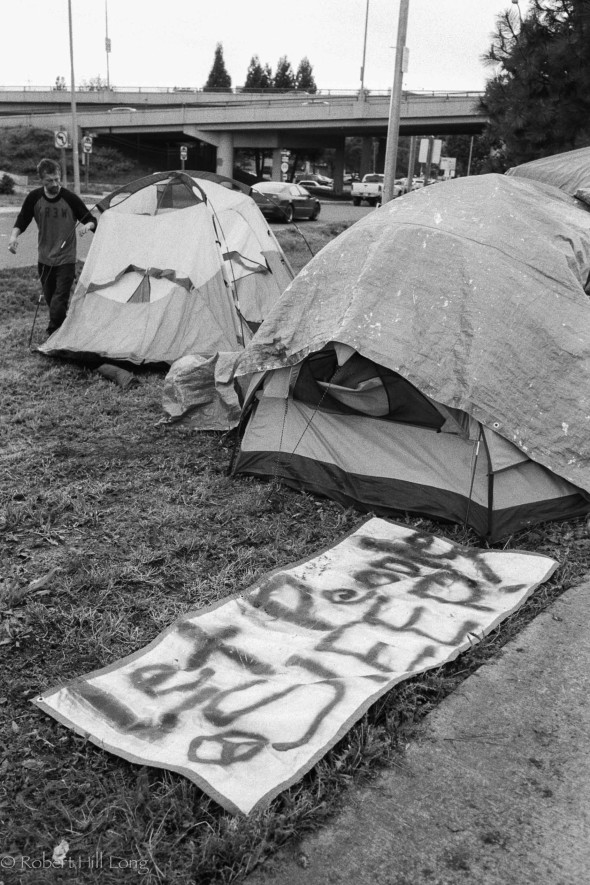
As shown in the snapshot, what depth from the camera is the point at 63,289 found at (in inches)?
328

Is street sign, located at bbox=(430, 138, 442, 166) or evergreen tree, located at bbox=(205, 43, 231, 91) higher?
evergreen tree, located at bbox=(205, 43, 231, 91)

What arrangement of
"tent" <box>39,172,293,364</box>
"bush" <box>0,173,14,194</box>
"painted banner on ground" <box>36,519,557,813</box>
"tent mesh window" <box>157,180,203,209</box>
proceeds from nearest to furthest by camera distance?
1. "painted banner on ground" <box>36,519,557,813</box>
2. "tent" <box>39,172,293,364</box>
3. "tent mesh window" <box>157,180,203,209</box>
4. "bush" <box>0,173,14,194</box>

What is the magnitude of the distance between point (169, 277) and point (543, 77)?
426 cm

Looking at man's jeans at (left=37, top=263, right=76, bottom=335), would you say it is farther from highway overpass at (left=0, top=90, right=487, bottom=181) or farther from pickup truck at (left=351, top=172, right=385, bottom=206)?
highway overpass at (left=0, top=90, right=487, bottom=181)

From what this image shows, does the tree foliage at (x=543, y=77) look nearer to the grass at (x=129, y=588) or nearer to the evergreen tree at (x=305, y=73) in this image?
the grass at (x=129, y=588)

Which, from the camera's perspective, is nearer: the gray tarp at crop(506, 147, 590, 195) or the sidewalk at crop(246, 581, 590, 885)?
the sidewalk at crop(246, 581, 590, 885)

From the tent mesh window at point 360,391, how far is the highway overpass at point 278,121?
1558 inches

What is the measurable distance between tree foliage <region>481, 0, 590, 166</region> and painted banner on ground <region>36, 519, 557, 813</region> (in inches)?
217

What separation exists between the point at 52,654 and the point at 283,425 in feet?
7.49

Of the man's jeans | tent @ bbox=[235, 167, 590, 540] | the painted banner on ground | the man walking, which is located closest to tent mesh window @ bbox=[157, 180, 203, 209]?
the man walking

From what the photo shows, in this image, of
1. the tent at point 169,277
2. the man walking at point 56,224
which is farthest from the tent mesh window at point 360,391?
the man walking at point 56,224

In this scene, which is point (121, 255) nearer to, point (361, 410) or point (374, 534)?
point (361, 410)

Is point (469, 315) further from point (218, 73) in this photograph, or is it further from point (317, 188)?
point (218, 73)

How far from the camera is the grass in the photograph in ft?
8.20
